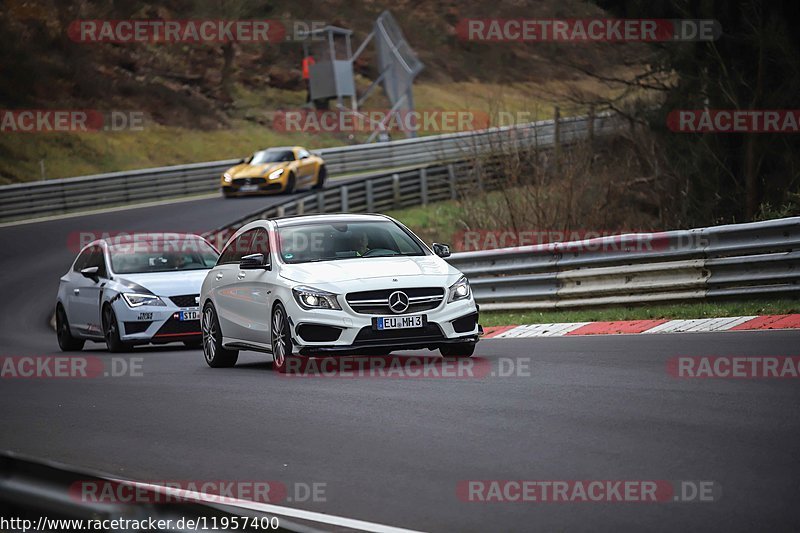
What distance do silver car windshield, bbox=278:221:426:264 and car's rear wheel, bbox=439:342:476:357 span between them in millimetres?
1023

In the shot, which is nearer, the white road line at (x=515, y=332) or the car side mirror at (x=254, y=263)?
the car side mirror at (x=254, y=263)

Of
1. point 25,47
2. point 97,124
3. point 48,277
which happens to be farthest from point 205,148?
point 48,277

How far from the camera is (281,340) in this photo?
1265 cm

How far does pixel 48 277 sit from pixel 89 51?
4044 cm

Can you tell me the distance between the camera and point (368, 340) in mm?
12078

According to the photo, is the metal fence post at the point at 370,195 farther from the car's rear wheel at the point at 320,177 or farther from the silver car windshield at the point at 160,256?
the silver car windshield at the point at 160,256

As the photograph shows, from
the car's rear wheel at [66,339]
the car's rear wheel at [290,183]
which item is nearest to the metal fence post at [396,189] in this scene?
the car's rear wheel at [290,183]

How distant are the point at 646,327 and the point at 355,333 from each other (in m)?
4.34

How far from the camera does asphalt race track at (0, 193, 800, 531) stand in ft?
20.4

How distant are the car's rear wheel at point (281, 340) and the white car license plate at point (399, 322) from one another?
0.92 meters

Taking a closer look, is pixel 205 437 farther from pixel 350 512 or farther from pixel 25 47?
pixel 25 47

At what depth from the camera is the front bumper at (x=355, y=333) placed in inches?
475

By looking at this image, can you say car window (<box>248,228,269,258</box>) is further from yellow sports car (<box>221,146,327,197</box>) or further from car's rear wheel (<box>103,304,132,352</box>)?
yellow sports car (<box>221,146,327,197</box>)

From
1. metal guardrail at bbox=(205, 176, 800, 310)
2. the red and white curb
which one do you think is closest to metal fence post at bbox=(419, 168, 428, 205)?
metal guardrail at bbox=(205, 176, 800, 310)
